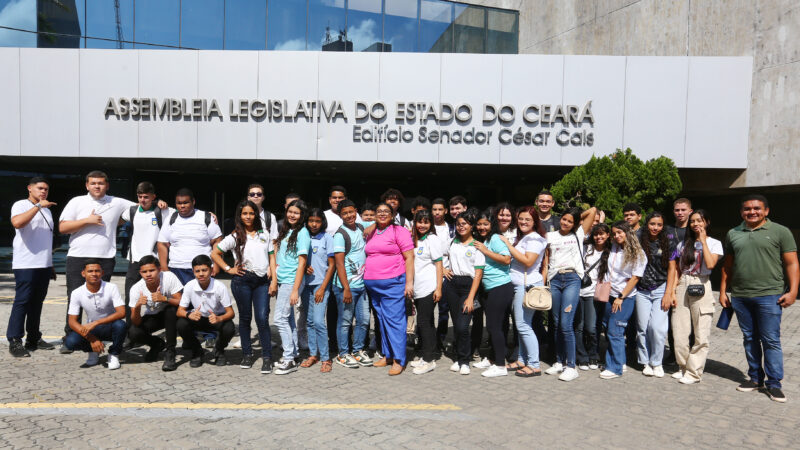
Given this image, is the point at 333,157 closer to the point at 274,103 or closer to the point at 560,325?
the point at 274,103

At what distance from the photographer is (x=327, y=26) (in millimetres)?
16781

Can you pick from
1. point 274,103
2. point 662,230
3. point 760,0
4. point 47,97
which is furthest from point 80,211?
point 760,0

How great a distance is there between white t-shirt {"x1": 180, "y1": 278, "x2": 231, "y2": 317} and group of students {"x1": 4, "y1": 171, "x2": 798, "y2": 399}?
0.01 m

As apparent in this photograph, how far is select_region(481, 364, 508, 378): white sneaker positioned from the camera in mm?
5605

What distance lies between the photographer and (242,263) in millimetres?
5691

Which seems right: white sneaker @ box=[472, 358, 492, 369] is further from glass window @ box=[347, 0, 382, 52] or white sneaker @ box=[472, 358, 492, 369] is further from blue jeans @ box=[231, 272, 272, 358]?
glass window @ box=[347, 0, 382, 52]

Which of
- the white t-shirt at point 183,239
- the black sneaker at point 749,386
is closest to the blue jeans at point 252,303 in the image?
the white t-shirt at point 183,239

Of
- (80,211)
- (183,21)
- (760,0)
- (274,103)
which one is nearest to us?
(80,211)

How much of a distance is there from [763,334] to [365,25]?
14.2 meters

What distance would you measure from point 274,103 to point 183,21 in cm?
474

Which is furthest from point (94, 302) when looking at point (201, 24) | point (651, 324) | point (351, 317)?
point (201, 24)

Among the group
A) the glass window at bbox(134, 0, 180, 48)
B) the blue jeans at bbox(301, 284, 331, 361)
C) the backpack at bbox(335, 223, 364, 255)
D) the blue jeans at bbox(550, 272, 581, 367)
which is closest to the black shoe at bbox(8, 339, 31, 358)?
the blue jeans at bbox(301, 284, 331, 361)

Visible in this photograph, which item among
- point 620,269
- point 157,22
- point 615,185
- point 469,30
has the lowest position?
point 620,269

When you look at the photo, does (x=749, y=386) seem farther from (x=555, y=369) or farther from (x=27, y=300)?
(x=27, y=300)
